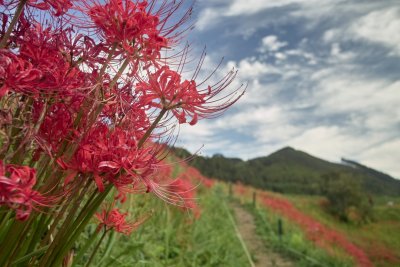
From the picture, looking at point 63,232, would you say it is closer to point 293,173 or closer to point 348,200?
point 348,200

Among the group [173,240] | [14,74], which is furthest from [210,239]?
[14,74]

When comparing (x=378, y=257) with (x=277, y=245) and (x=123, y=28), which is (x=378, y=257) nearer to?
(x=277, y=245)

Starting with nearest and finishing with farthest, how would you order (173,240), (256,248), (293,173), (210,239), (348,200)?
(173,240)
(210,239)
(256,248)
(348,200)
(293,173)

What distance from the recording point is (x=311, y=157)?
355 feet

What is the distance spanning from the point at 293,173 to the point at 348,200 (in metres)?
44.8

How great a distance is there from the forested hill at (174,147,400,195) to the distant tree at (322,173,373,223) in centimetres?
139

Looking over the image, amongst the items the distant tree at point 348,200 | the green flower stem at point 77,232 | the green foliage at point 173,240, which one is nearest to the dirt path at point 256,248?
the green foliage at point 173,240

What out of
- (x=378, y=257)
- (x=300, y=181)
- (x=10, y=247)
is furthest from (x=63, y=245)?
(x=300, y=181)

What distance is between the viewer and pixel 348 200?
30.4m

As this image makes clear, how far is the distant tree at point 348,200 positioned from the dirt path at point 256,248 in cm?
1703

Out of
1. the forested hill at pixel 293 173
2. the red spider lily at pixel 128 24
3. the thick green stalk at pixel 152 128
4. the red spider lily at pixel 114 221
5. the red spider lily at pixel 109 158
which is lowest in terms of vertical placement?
the red spider lily at pixel 114 221

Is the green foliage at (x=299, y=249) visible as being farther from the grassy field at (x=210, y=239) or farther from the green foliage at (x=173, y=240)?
the green foliage at (x=173, y=240)

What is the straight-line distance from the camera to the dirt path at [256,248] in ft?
26.8

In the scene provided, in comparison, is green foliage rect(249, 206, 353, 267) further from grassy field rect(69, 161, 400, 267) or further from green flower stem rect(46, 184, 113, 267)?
green flower stem rect(46, 184, 113, 267)
